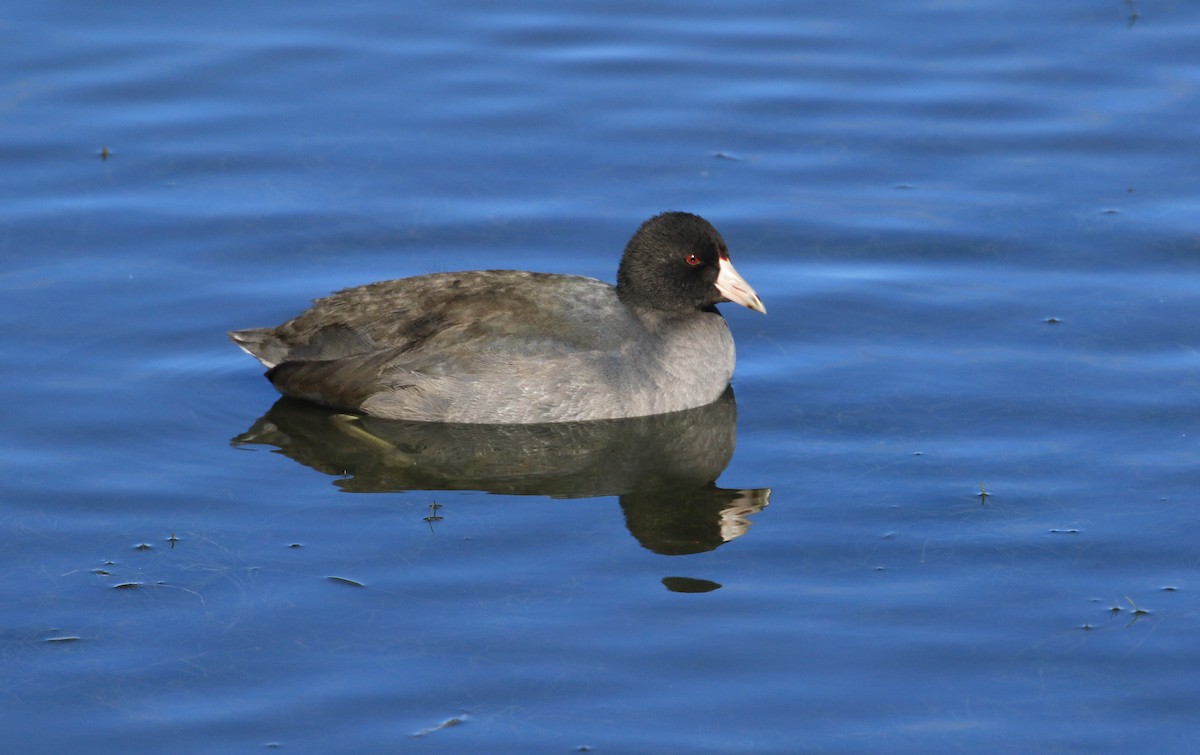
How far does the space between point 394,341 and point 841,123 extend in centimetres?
471

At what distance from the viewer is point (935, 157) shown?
1394cm

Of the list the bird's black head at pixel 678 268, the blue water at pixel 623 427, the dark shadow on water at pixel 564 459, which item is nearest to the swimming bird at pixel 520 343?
the bird's black head at pixel 678 268

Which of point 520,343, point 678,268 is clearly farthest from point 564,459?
point 678,268

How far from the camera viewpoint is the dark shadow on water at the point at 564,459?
32.7ft

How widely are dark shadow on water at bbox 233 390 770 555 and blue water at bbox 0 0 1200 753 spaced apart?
0.03 meters

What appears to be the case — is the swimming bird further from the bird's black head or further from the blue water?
the blue water

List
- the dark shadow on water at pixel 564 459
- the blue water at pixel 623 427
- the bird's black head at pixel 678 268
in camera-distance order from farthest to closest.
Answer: the bird's black head at pixel 678 268
the dark shadow on water at pixel 564 459
the blue water at pixel 623 427

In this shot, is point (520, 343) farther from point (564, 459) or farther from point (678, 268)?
point (678, 268)

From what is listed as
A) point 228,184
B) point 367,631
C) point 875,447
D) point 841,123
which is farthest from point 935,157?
point 367,631

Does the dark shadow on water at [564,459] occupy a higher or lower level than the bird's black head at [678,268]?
lower

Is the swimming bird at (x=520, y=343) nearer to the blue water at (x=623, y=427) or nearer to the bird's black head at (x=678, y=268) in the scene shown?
the bird's black head at (x=678, y=268)

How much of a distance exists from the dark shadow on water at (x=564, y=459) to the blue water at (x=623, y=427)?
3 centimetres

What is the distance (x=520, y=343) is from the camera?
11.0 metres

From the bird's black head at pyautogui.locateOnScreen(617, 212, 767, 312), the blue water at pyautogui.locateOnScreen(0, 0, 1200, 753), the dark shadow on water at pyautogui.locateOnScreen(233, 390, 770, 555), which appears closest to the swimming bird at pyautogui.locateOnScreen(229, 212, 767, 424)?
the bird's black head at pyautogui.locateOnScreen(617, 212, 767, 312)
